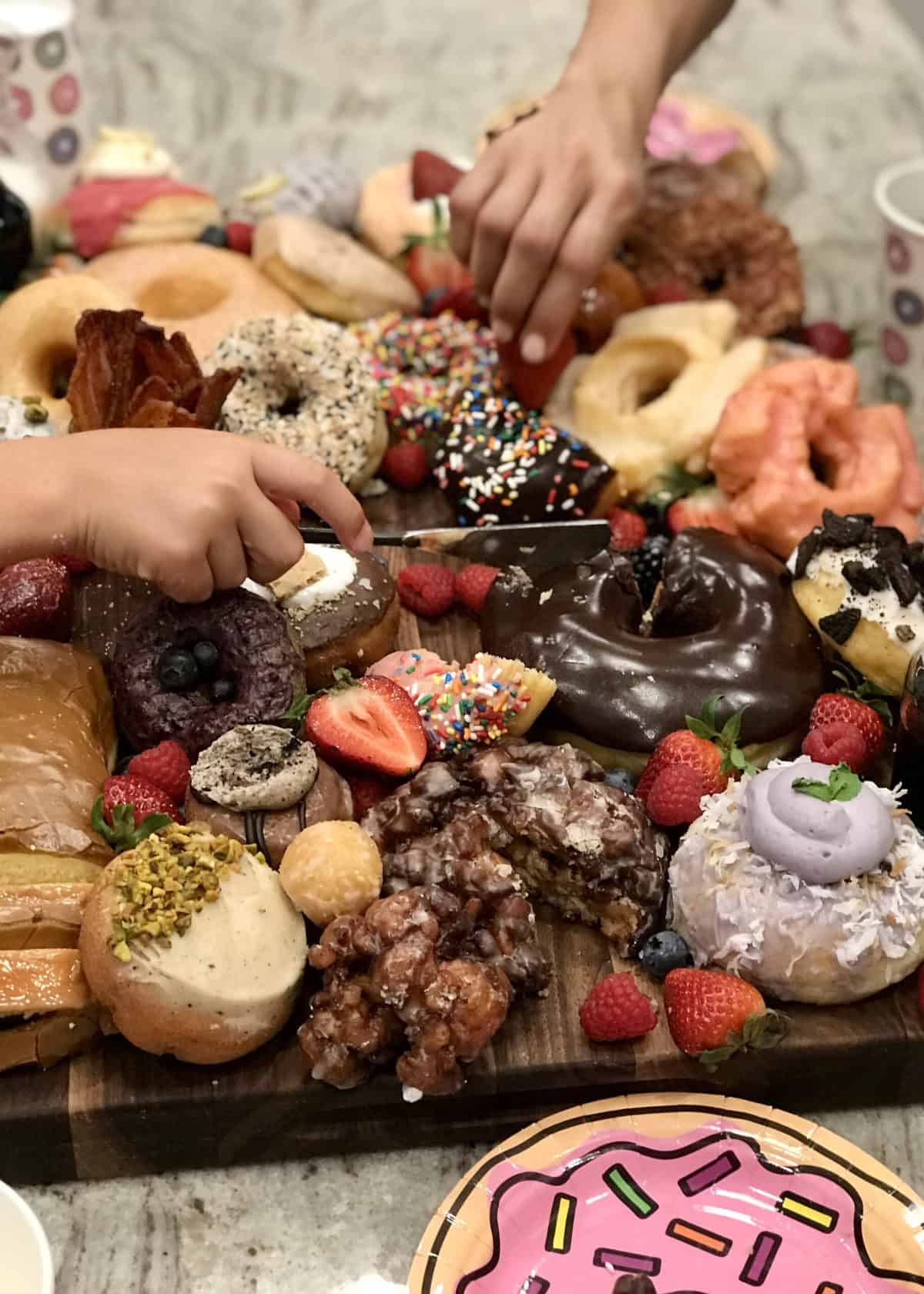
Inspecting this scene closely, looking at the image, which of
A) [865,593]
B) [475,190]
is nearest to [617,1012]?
[865,593]

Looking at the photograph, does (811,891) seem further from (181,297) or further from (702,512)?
(181,297)

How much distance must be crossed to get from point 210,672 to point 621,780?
532mm

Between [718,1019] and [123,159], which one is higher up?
[123,159]

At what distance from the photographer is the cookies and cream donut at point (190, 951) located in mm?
1359

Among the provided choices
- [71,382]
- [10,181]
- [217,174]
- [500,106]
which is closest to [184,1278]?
[71,382]

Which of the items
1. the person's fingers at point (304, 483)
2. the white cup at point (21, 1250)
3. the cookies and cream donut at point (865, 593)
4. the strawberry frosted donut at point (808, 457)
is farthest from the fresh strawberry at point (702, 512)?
the white cup at point (21, 1250)

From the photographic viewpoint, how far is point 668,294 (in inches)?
98.0

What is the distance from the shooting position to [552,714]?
1724 millimetres

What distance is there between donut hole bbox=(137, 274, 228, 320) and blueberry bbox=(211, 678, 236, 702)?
3.36 ft

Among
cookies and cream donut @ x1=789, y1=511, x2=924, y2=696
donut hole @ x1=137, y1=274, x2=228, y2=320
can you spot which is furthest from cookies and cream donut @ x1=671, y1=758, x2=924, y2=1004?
donut hole @ x1=137, y1=274, x2=228, y2=320

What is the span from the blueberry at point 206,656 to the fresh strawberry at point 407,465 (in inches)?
26.1

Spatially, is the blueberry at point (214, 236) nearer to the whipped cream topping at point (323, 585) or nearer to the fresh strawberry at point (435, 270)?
the fresh strawberry at point (435, 270)

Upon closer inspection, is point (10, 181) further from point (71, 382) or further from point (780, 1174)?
point (780, 1174)

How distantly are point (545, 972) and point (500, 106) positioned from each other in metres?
2.42
